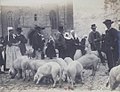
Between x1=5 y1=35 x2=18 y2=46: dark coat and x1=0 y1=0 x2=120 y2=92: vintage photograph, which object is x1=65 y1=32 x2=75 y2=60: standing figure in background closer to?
x1=0 y1=0 x2=120 y2=92: vintage photograph

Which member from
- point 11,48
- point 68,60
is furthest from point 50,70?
point 11,48

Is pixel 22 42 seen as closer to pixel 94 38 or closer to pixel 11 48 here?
pixel 11 48

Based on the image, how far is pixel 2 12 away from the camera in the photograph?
3.04 m

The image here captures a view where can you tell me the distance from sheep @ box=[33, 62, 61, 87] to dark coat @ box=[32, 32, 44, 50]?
182 millimetres

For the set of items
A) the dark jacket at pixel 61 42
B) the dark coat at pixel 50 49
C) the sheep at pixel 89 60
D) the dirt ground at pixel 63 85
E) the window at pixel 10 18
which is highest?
the window at pixel 10 18

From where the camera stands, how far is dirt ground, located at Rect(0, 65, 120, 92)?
2.97 metres

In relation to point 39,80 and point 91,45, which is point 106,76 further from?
point 39,80

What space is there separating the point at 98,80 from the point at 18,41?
0.84 metres

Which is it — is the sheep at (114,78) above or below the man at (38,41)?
below

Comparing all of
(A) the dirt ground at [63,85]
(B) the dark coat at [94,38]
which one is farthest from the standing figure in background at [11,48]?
(B) the dark coat at [94,38]

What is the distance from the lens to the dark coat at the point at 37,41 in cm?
300

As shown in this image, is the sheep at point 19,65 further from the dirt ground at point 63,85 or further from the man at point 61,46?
the man at point 61,46

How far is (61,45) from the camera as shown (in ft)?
9.84

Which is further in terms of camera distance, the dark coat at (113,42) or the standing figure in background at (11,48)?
the standing figure in background at (11,48)
